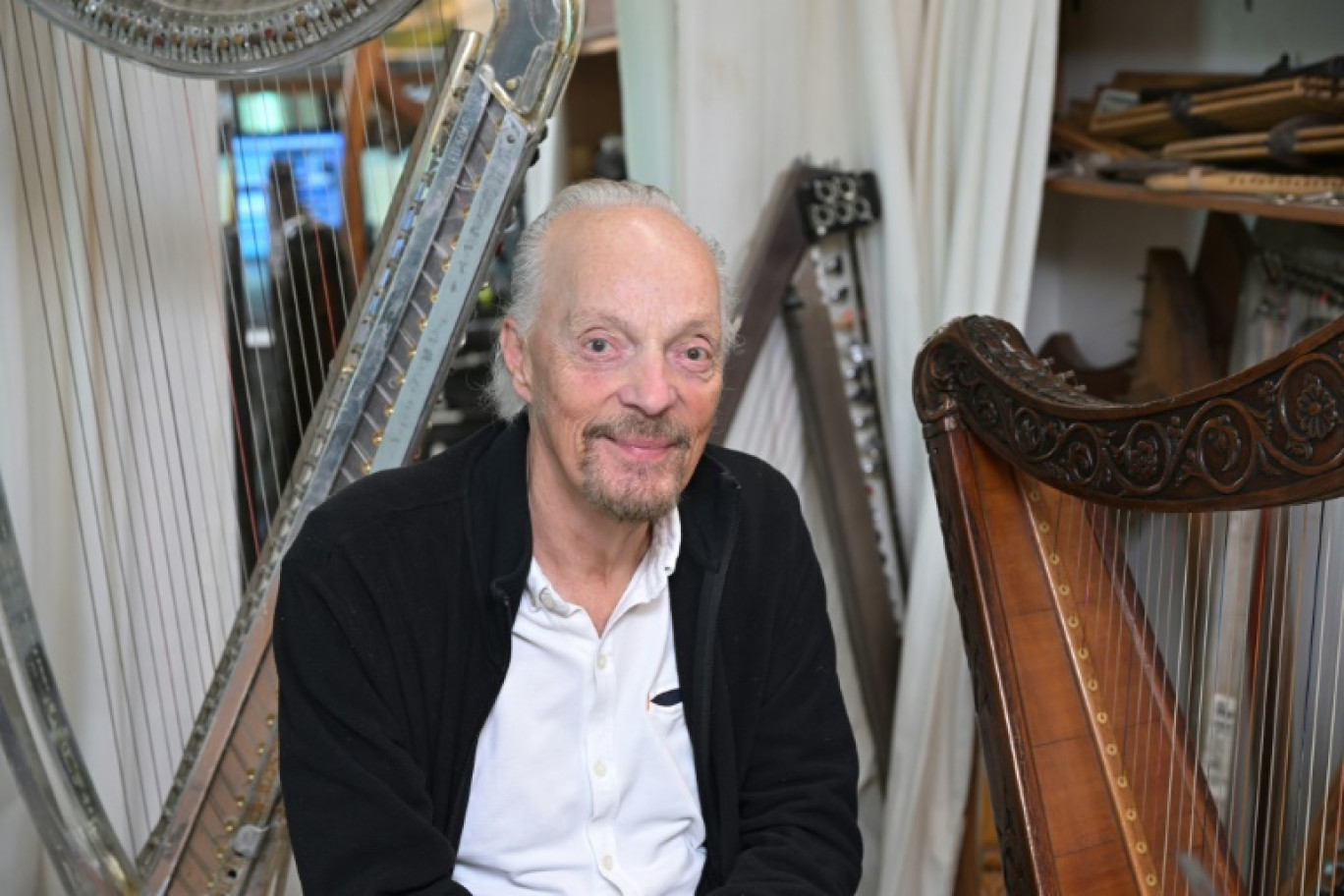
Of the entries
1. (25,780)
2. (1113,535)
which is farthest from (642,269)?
(25,780)

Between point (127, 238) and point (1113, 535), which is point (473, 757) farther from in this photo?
point (127, 238)

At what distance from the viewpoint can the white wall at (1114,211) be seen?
2445 millimetres

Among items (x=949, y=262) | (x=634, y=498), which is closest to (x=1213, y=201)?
(x=949, y=262)

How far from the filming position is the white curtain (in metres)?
2.10

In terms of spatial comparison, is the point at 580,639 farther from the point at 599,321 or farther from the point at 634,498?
the point at 599,321

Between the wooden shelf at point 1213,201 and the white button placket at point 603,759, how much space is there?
33.1 inches

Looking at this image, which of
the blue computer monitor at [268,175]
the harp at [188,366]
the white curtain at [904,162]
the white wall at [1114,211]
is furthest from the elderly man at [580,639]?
the white wall at [1114,211]

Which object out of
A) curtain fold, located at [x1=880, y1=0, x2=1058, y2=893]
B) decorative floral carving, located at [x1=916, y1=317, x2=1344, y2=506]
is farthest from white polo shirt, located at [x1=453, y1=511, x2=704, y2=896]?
curtain fold, located at [x1=880, y1=0, x2=1058, y2=893]

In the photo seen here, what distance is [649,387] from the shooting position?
1.28 meters

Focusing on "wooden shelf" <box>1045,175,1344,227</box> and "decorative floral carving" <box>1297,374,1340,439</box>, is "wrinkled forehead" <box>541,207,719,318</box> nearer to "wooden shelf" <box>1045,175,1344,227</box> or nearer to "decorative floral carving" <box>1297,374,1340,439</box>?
"decorative floral carving" <box>1297,374,1340,439</box>

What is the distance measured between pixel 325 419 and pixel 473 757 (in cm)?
41

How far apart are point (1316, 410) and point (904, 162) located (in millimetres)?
1284

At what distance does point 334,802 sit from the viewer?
127cm

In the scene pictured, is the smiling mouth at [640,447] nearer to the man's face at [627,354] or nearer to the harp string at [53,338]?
the man's face at [627,354]
